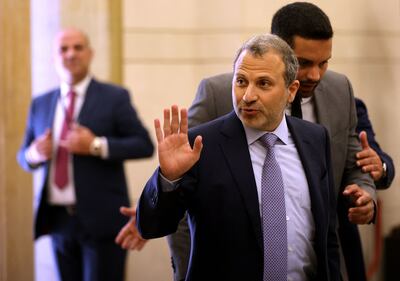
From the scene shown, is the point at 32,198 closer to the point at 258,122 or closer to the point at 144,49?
the point at 144,49

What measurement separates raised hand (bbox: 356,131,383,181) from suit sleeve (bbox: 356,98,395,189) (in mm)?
135

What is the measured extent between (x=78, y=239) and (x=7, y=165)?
127 cm

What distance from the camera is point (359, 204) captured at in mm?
2904

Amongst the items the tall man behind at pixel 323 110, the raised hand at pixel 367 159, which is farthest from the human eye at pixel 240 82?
the raised hand at pixel 367 159

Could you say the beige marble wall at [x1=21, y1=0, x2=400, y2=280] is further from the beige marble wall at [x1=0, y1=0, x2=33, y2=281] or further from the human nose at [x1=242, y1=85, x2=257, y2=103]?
the human nose at [x1=242, y1=85, x2=257, y2=103]

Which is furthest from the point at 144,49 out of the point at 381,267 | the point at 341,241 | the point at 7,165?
the point at 341,241

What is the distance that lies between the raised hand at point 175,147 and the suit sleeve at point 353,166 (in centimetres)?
95

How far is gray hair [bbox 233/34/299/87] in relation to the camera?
2.57 m

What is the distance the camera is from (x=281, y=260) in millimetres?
2535

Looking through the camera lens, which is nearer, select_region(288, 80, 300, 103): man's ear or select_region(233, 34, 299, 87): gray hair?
select_region(233, 34, 299, 87): gray hair

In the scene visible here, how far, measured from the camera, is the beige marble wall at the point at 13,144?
5.70 metres

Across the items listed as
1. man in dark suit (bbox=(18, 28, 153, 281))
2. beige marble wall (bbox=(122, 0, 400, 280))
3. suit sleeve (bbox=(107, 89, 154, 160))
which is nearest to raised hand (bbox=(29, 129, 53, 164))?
man in dark suit (bbox=(18, 28, 153, 281))

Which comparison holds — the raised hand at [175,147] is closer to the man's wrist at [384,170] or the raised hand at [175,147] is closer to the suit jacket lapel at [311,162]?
the suit jacket lapel at [311,162]

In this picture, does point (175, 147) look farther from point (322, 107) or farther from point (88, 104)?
point (88, 104)
